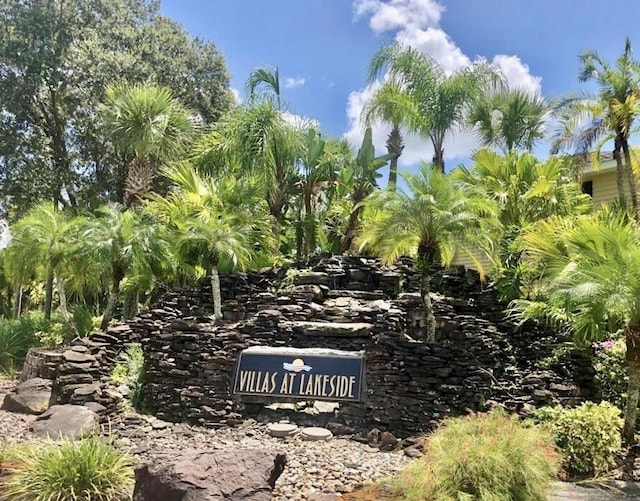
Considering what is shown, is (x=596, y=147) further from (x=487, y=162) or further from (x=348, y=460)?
(x=348, y=460)

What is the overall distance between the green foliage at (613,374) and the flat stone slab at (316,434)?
462 cm

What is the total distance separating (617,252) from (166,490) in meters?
6.27

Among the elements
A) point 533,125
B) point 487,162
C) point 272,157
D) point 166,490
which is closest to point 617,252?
point 166,490

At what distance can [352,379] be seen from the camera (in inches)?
375

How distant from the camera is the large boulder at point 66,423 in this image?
28.1 feet

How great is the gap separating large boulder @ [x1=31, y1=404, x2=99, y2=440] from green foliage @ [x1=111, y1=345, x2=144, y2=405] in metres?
1.60

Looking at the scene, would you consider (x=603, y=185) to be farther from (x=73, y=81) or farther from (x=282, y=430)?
(x=73, y=81)

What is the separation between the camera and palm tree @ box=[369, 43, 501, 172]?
1753 cm

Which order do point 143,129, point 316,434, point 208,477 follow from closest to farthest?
point 208,477, point 316,434, point 143,129

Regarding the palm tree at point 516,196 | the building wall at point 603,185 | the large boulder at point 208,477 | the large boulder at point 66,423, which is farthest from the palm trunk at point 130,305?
the building wall at point 603,185

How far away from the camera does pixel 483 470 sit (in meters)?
5.05

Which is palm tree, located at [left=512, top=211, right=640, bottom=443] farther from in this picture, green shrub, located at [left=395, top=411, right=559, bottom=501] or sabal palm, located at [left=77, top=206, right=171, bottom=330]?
sabal palm, located at [left=77, top=206, right=171, bottom=330]

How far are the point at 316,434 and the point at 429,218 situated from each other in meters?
4.42

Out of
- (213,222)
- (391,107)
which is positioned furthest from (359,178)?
(213,222)
